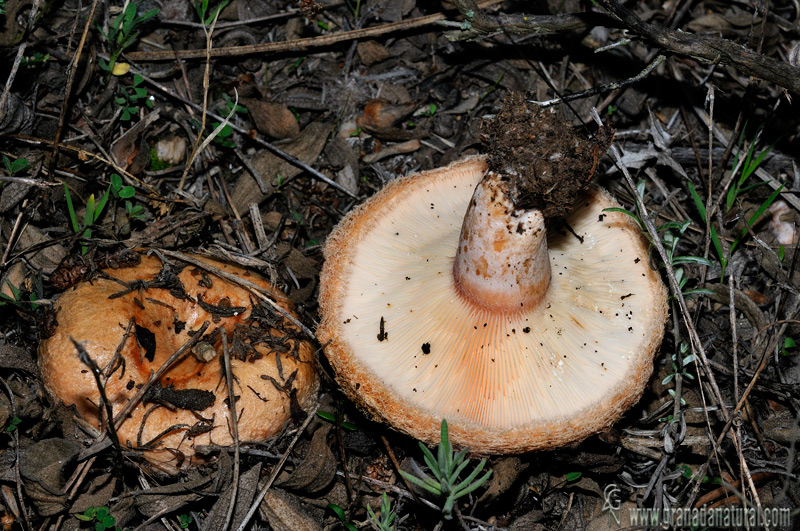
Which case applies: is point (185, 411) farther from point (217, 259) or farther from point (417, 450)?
point (417, 450)

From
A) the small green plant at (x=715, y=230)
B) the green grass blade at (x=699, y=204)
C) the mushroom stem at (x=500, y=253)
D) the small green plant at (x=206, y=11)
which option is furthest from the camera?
the small green plant at (x=206, y=11)

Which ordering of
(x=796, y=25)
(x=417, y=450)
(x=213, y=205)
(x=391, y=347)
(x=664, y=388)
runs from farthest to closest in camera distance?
(x=796, y=25)
(x=213, y=205)
(x=664, y=388)
(x=417, y=450)
(x=391, y=347)

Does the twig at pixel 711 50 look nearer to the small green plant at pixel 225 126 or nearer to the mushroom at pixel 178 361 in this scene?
the small green plant at pixel 225 126

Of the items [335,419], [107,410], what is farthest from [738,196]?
[107,410]

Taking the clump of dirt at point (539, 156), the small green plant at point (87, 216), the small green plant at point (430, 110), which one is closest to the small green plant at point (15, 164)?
the small green plant at point (87, 216)

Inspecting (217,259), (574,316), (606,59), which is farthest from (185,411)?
(606,59)

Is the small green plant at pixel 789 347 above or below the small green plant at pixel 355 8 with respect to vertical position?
below
